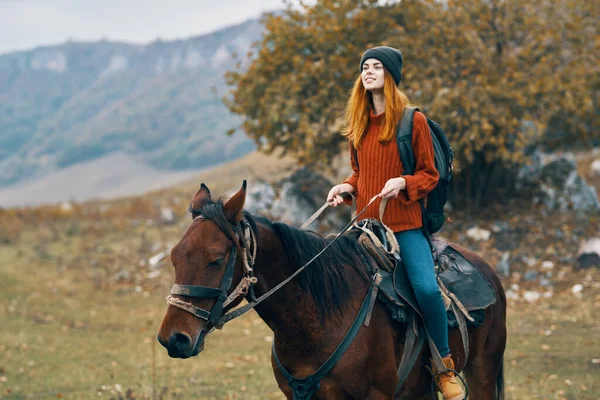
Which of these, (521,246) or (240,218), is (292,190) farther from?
(240,218)

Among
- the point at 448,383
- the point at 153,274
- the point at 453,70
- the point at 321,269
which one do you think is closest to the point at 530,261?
the point at 453,70

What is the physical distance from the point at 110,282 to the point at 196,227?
14.1 meters

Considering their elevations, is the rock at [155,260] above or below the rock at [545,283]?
below

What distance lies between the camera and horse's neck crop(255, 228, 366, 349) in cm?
364

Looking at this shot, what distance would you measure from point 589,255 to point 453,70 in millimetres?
5286

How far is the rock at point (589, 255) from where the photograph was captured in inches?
536

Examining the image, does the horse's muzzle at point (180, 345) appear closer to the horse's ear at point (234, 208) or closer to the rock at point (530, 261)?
the horse's ear at point (234, 208)

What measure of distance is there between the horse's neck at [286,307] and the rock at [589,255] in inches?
458

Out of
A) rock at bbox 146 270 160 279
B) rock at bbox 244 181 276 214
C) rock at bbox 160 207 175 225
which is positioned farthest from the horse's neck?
rock at bbox 160 207 175 225

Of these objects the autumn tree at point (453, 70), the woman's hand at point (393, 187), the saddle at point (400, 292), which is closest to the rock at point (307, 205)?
the autumn tree at point (453, 70)

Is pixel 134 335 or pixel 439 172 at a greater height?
pixel 439 172

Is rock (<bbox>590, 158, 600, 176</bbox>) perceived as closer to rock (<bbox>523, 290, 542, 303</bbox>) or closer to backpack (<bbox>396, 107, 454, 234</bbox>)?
rock (<bbox>523, 290, 542, 303</bbox>)

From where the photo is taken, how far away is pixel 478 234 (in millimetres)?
15430

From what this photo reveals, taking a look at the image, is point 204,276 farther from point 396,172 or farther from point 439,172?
point 439,172
